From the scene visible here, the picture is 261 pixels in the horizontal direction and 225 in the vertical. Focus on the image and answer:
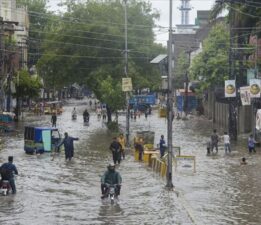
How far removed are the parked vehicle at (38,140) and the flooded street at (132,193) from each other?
34.9 inches

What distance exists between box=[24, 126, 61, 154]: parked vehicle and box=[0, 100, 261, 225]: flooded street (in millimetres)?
887

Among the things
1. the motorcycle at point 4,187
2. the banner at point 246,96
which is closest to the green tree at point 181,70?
the banner at point 246,96

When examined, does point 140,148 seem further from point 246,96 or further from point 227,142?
point 246,96

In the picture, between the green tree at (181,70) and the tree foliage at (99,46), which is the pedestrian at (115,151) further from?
the green tree at (181,70)

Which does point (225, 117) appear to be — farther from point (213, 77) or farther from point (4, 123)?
point (4, 123)

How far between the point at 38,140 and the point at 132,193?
579 inches

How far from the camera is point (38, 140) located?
38.1 metres

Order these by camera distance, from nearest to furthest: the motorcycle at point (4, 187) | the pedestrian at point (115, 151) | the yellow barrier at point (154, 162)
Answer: the motorcycle at point (4, 187)
the yellow barrier at point (154, 162)
the pedestrian at point (115, 151)

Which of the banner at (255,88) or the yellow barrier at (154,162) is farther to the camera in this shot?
the banner at (255,88)

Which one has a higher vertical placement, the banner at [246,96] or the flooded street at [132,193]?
the banner at [246,96]

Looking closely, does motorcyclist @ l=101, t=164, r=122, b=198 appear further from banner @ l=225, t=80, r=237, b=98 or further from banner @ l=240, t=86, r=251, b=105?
banner @ l=225, t=80, r=237, b=98

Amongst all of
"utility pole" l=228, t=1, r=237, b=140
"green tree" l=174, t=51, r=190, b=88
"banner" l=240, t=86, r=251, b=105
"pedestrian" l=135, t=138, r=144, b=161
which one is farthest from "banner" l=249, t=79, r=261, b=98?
"green tree" l=174, t=51, r=190, b=88

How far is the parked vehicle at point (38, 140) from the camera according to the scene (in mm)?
38094

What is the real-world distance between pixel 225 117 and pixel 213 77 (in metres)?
3.77
